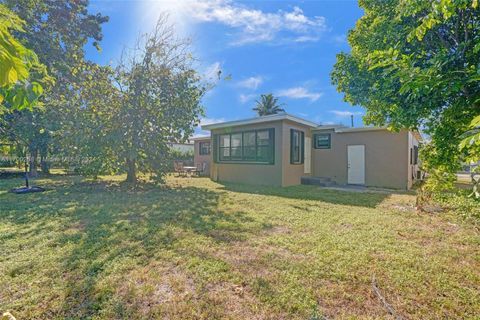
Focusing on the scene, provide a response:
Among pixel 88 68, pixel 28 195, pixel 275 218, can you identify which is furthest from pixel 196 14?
pixel 28 195

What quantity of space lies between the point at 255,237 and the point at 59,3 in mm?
16660

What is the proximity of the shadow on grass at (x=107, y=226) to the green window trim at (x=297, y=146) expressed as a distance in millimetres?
4998

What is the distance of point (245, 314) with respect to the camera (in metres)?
2.11

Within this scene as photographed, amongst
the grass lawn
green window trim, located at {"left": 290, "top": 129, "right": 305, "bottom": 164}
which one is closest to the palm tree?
green window trim, located at {"left": 290, "top": 129, "right": 305, "bottom": 164}

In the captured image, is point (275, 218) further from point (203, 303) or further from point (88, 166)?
point (88, 166)

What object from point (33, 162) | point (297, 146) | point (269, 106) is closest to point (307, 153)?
point (297, 146)

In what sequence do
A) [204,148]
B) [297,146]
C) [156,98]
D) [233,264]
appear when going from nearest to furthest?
[233,264] < [156,98] < [297,146] < [204,148]

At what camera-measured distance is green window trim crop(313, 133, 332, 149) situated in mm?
12109

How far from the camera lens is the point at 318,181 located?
11086 mm

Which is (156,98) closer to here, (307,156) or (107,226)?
(107,226)

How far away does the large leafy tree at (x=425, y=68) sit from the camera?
2.23m

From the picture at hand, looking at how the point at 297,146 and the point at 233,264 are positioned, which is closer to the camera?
the point at 233,264

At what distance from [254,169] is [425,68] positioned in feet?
29.4

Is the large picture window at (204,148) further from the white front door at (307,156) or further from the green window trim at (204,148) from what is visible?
the white front door at (307,156)
